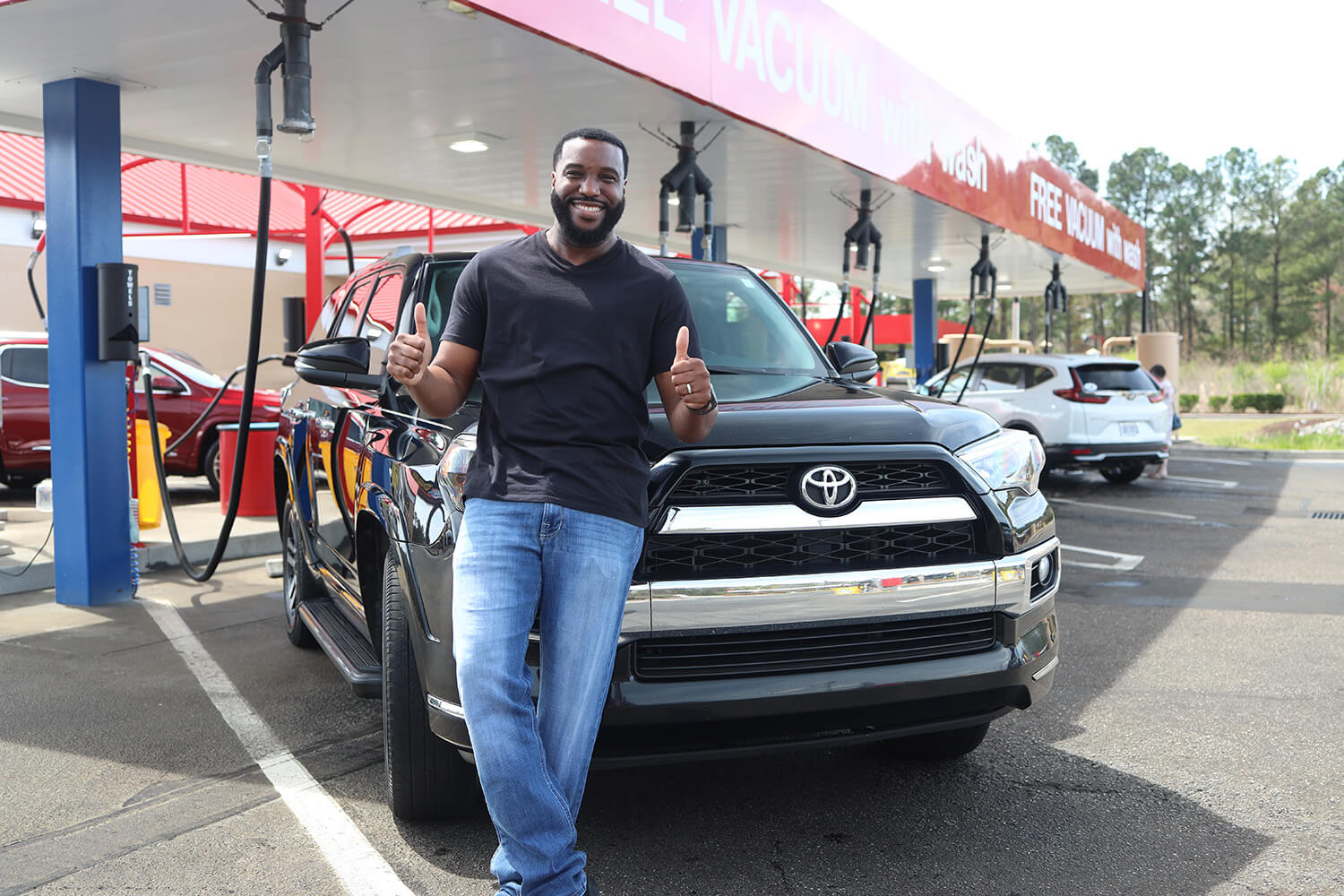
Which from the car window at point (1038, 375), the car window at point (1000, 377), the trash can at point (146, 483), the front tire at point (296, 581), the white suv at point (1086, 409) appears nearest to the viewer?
the front tire at point (296, 581)

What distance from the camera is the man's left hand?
2834 mm

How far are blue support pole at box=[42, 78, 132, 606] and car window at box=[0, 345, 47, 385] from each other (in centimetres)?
616

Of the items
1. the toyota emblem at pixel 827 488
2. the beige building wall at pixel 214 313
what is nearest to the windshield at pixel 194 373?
the toyota emblem at pixel 827 488

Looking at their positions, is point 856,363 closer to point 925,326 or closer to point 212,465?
point 212,465

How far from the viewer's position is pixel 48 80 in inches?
277

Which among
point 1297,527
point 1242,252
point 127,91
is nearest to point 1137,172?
point 1242,252

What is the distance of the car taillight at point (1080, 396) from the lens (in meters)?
14.4

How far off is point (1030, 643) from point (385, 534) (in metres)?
2.05

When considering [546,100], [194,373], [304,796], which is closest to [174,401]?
[194,373]

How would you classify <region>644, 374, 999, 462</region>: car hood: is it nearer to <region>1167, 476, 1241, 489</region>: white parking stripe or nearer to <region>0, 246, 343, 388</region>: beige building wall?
<region>1167, 476, 1241, 489</region>: white parking stripe

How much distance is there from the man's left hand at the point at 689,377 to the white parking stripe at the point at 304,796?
1.62m

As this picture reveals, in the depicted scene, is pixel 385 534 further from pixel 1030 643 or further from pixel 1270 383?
pixel 1270 383

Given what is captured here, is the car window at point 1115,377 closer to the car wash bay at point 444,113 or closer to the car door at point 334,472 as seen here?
the car wash bay at point 444,113

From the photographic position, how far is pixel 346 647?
4.46m
